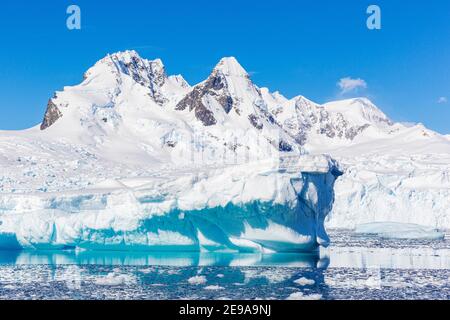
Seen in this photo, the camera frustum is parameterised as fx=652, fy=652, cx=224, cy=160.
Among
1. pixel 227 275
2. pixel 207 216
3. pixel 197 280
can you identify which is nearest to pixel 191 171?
pixel 207 216

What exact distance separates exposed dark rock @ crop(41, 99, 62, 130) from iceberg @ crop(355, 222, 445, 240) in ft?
157

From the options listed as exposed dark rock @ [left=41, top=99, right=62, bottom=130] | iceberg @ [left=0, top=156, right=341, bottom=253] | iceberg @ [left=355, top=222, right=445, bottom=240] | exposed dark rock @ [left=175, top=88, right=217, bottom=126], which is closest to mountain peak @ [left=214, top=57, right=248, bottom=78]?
exposed dark rock @ [left=175, top=88, right=217, bottom=126]

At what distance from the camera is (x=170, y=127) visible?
84000mm

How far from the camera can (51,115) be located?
8388 cm

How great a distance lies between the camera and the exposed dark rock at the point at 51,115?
81812mm

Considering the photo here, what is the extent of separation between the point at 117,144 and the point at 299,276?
2275 inches

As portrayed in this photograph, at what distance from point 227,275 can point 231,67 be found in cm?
10381

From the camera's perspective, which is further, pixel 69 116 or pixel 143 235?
pixel 69 116

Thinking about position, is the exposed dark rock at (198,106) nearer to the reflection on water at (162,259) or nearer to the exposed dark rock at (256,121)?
the exposed dark rock at (256,121)

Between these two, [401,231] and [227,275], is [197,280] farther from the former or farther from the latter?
[401,231]

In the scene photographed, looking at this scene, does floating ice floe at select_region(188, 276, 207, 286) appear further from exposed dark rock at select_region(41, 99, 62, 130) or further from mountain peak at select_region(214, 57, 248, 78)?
mountain peak at select_region(214, 57, 248, 78)

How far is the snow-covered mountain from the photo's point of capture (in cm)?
2562
